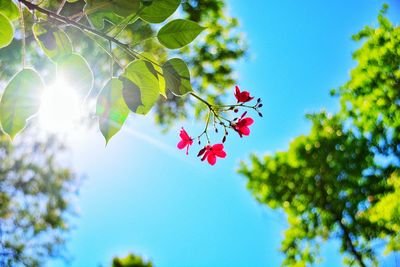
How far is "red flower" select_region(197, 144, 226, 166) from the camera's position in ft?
4.33

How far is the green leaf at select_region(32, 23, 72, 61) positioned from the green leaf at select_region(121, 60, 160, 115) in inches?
5.9

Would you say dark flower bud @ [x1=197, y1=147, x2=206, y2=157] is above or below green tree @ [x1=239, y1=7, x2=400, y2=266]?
below

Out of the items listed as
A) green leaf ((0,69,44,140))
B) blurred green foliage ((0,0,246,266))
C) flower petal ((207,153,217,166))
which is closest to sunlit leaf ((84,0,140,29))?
green leaf ((0,69,44,140))

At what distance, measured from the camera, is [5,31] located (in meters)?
0.71

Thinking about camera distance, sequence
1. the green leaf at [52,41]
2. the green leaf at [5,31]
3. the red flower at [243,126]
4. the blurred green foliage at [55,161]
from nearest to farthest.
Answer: the green leaf at [5,31]
the green leaf at [52,41]
the red flower at [243,126]
the blurred green foliage at [55,161]

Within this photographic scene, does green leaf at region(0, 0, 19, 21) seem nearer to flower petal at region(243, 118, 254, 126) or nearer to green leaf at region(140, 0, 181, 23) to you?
green leaf at region(140, 0, 181, 23)

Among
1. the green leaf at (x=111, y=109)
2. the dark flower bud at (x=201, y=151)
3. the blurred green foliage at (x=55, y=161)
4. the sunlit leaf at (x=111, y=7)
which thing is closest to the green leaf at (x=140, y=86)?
the green leaf at (x=111, y=109)

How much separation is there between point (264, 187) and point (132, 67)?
1662cm

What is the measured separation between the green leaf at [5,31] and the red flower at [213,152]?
0.77 m

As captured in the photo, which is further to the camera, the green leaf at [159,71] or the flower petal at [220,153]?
the flower petal at [220,153]

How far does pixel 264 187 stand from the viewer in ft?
55.4

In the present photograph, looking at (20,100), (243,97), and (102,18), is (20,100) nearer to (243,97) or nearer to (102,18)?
(102,18)

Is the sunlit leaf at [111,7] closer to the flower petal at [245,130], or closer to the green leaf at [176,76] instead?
the green leaf at [176,76]

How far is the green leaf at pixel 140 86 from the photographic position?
32.7 inches
